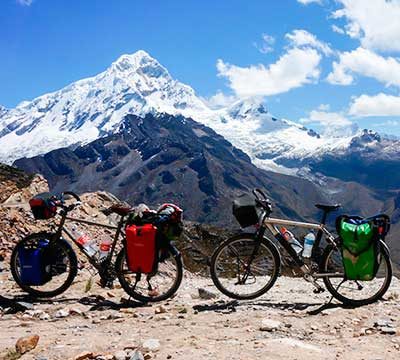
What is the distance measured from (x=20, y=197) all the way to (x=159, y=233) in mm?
16922

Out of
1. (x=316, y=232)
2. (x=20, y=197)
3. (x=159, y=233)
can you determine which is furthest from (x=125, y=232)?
(x=20, y=197)

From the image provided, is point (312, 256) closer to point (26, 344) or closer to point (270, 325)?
point (270, 325)

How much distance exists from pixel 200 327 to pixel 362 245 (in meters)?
3.77

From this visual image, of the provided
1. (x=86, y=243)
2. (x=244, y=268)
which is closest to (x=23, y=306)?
(x=86, y=243)

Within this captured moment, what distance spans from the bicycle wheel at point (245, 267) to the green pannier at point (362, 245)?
142 centimetres

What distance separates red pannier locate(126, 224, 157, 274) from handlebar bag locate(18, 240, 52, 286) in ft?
6.53

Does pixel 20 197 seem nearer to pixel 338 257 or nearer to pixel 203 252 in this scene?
pixel 203 252

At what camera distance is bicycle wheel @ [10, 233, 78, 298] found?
11445 mm

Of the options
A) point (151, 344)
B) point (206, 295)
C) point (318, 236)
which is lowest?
point (151, 344)

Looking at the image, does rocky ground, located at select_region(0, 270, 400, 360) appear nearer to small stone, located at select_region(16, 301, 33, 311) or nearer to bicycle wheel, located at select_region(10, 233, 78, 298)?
small stone, located at select_region(16, 301, 33, 311)

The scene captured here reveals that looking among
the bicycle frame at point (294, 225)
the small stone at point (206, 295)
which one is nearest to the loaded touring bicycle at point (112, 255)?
the small stone at point (206, 295)

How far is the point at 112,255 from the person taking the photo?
1148cm

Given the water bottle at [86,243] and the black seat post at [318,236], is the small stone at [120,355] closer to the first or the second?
the water bottle at [86,243]

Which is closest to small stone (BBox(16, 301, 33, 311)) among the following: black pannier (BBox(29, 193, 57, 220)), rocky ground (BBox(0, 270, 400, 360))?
rocky ground (BBox(0, 270, 400, 360))
